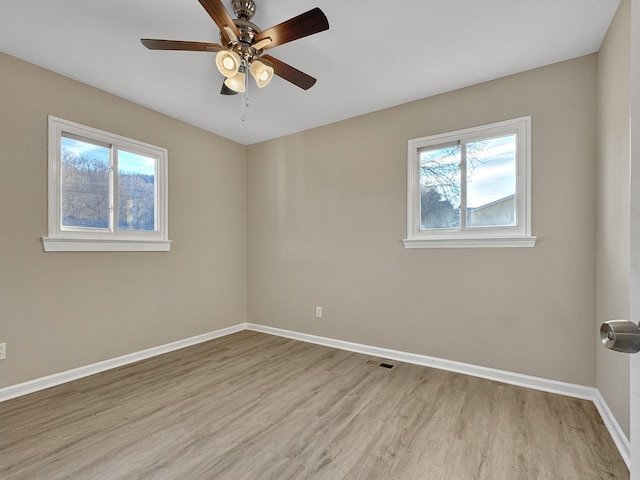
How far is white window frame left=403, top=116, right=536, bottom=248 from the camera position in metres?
2.62

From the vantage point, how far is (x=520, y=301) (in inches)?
104

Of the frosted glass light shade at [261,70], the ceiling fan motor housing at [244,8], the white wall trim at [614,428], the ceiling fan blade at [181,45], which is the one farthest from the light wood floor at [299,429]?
the ceiling fan motor housing at [244,8]

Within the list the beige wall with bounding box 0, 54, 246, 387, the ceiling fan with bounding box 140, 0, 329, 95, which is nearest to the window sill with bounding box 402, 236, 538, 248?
the ceiling fan with bounding box 140, 0, 329, 95

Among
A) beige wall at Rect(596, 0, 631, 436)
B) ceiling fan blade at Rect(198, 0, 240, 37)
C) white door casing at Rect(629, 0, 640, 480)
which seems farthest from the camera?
beige wall at Rect(596, 0, 631, 436)

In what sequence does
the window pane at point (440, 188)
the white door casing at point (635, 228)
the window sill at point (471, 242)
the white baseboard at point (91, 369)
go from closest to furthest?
the white door casing at point (635, 228)
the white baseboard at point (91, 369)
the window sill at point (471, 242)
the window pane at point (440, 188)

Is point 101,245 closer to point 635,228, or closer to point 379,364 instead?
point 379,364

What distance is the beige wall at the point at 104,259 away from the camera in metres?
2.46

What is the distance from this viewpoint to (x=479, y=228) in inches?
112

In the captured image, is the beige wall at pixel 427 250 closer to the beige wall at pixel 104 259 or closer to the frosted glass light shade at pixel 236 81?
the beige wall at pixel 104 259

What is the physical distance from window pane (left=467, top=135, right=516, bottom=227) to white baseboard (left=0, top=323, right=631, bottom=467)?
1310 mm

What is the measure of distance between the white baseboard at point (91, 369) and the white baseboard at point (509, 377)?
54.5 inches

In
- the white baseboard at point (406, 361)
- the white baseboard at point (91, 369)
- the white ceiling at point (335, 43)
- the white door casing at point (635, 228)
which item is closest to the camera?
the white door casing at point (635, 228)

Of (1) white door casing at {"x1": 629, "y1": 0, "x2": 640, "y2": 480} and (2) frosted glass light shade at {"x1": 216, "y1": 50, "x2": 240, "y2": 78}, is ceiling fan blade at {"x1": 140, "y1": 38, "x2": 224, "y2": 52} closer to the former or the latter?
(2) frosted glass light shade at {"x1": 216, "y1": 50, "x2": 240, "y2": 78}

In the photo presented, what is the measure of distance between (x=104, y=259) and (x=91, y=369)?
3.29ft
